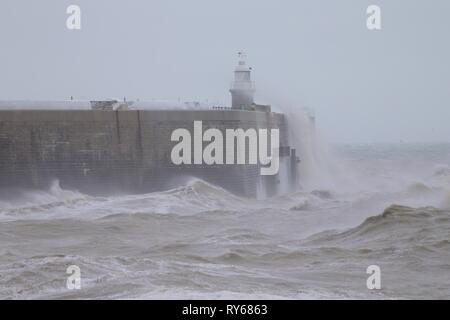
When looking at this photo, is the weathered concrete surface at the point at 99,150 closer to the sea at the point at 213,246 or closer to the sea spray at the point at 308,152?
the sea at the point at 213,246

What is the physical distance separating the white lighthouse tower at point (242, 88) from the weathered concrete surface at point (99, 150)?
Result: 5.84 m

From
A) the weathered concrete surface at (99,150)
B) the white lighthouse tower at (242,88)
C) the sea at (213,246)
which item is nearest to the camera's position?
the sea at (213,246)

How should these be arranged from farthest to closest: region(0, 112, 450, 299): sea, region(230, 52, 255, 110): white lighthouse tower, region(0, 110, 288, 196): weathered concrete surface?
region(230, 52, 255, 110): white lighthouse tower → region(0, 110, 288, 196): weathered concrete surface → region(0, 112, 450, 299): sea

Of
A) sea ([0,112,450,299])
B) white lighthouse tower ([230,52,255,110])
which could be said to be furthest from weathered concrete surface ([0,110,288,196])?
white lighthouse tower ([230,52,255,110])

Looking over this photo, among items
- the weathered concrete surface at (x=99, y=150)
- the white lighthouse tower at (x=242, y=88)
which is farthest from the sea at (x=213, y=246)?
the white lighthouse tower at (x=242, y=88)

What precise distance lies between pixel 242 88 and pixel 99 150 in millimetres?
8121

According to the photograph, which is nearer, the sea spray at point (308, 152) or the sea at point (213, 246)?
the sea at point (213, 246)

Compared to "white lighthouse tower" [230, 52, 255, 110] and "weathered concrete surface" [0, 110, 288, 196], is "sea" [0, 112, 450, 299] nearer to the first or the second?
"weathered concrete surface" [0, 110, 288, 196]

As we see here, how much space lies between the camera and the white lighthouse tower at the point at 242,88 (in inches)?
1089

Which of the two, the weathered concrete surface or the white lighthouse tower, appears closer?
the weathered concrete surface

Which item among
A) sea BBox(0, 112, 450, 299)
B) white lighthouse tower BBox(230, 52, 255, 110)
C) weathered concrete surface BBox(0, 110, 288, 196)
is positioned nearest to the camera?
sea BBox(0, 112, 450, 299)

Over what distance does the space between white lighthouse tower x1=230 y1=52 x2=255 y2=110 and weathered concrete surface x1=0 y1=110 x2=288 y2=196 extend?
19.1ft

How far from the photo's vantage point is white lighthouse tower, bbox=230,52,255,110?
27.7 m
